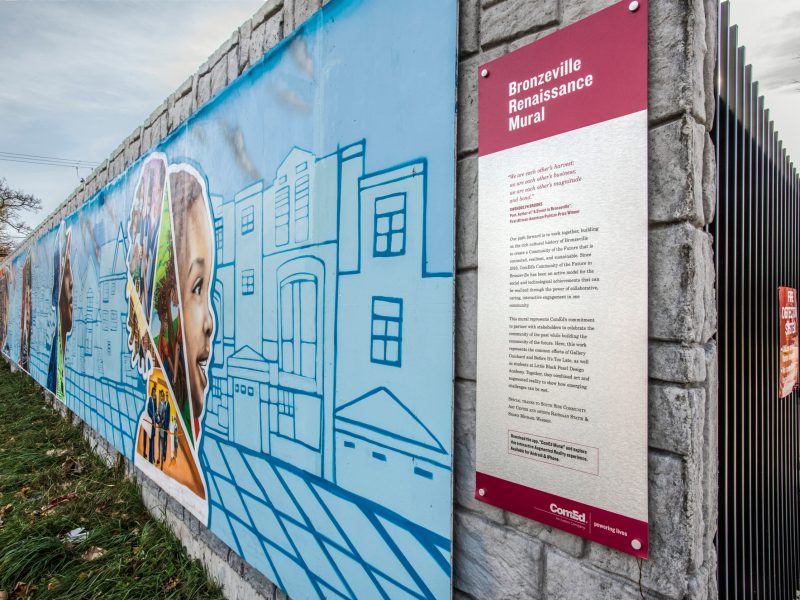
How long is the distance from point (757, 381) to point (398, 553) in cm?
173

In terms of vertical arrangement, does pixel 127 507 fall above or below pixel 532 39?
below

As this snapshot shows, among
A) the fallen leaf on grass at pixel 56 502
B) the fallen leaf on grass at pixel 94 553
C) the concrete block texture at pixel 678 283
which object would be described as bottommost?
the fallen leaf on grass at pixel 94 553

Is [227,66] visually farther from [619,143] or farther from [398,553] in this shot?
[398,553]

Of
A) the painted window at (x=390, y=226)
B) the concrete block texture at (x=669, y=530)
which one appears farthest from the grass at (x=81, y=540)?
the concrete block texture at (x=669, y=530)

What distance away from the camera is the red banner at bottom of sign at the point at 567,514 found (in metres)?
1.24

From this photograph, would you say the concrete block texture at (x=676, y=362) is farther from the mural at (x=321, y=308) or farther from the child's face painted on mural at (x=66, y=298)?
the child's face painted on mural at (x=66, y=298)

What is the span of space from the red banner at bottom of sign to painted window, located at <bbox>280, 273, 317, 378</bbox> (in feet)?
3.47

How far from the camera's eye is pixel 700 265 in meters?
1.21

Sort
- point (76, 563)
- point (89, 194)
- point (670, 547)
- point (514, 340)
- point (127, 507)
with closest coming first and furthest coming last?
point (670, 547) → point (514, 340) → point (76, 563) → point (127, 507) → point (89, 194)

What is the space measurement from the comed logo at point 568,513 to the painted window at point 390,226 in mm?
1008

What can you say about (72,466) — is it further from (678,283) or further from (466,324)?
(678,283)

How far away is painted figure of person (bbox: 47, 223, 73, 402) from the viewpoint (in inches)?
288

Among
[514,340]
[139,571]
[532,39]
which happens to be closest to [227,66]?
[532,39]

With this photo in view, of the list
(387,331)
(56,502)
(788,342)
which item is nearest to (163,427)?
(56,502)
